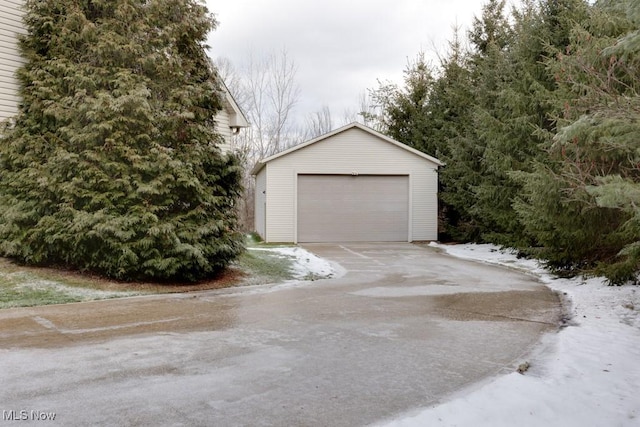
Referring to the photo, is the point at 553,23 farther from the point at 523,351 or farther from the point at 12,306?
the point at 12,306

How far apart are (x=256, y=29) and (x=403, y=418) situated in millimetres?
27943

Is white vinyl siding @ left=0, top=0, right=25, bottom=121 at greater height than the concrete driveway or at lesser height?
greater

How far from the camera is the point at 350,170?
61.4 ft

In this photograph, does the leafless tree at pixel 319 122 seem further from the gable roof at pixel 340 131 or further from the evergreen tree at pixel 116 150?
the evergreen tree at pixel 116 150

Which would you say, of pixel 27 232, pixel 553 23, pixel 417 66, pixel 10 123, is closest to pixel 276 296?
pixel 27 232

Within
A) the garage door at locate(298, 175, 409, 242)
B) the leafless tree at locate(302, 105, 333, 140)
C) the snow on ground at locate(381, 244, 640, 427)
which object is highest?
the leafless tree at locate(302, 105, 333, 140)

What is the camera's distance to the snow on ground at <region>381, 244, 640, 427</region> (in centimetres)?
302

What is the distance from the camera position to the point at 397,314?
6.30 m

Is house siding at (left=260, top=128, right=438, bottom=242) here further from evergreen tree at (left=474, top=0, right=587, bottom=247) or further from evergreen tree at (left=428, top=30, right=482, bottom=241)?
evergreen tree at (left=474, top=0, right=587, bottom=247)

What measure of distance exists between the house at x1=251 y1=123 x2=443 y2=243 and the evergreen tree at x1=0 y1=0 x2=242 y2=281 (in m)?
9.26

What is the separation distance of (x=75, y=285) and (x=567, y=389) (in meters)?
7.25

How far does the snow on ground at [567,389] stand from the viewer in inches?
119

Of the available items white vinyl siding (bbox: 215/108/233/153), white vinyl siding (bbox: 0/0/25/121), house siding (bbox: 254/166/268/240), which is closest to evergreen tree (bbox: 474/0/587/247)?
white vinyl siding (bbox: 215/108/233/153)

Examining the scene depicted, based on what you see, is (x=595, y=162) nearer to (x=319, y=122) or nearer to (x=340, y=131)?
(x=340, y=131)
